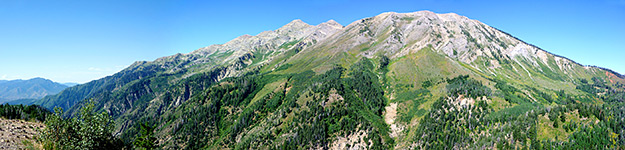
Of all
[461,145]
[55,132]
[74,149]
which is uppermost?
[55,132]

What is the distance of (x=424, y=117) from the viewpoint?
192000mm

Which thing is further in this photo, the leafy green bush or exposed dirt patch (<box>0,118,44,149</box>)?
exposed dirt patch (<box>0,118,44,149</box>)

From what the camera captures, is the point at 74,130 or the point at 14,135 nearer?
the point at 74,130

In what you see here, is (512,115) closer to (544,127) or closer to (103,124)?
(544,127)

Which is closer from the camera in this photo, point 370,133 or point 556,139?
point 556,139

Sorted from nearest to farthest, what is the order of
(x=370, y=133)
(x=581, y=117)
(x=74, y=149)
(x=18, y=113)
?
(x=74, y=149) < (x=18, y=113) < (x=581, y=117) < (x=370, y=133)

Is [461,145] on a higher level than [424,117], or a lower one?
lower

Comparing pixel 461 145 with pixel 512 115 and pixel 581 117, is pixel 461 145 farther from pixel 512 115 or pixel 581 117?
pixel 581 117

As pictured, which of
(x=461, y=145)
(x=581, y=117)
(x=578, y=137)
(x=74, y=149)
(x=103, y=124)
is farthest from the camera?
(x=461, y=145)

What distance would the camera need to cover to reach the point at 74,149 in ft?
136

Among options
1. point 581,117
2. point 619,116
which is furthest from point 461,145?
point 619,116

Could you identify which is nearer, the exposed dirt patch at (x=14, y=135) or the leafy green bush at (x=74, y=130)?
the leafy green bush at (x=74, y=130)

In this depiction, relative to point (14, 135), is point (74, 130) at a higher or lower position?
higher

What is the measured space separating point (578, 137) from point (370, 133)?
110 m
